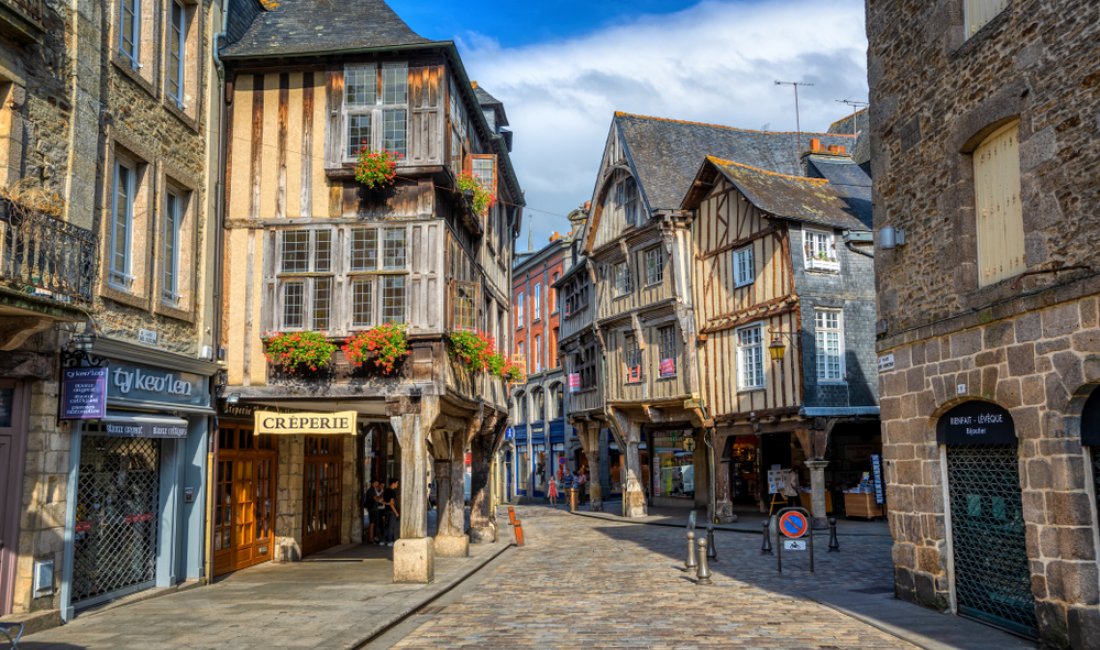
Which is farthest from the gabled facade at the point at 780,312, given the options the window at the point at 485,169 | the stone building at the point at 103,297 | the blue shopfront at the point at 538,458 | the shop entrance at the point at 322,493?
the blue shopfront at the point at 538,458

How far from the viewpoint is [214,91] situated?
13.7 metres

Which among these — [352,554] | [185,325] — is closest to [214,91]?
[185,325]

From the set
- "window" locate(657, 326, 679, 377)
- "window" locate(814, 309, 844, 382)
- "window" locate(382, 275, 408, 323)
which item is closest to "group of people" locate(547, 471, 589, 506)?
"window" locate(657, 326, 679, 377)

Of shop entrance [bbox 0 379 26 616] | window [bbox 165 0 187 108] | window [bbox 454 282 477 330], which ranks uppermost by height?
window [bbox 165 0 187 108]

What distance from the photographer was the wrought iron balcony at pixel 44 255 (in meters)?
8.07

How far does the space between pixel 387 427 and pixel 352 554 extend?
5.40m

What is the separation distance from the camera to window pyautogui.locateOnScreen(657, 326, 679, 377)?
2654 centimetres

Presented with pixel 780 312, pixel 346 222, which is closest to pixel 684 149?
pixel 780 312

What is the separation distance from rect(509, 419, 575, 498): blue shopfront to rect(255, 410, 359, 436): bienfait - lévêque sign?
90.3 ft

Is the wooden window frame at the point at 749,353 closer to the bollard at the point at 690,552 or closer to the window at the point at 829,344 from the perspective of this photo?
the window at the point at 829,344

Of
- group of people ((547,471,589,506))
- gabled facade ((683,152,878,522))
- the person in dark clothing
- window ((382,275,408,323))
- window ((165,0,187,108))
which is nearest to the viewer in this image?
window ((165,0,187,108))

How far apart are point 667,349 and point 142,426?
18.0 meters

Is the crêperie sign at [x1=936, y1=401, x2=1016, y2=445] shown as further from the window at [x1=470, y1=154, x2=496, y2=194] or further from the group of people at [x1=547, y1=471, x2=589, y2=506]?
the group of people at [x1=547, y1=471, x2=589, y2=506]

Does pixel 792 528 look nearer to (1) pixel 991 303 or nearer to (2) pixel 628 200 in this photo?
(1) pixel 991 303
